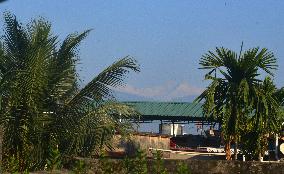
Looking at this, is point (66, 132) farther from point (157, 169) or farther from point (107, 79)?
point (157, 169)

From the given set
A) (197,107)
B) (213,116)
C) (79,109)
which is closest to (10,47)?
(79,109)

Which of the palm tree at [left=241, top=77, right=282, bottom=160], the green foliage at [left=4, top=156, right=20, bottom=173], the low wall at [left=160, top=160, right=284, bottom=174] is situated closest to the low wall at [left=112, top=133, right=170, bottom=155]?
the palm tree at [left=241, top=77, right=282, bottom=160]

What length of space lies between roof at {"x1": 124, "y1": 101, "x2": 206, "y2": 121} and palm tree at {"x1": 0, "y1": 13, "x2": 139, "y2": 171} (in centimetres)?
2874

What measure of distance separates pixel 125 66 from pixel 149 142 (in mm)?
13928

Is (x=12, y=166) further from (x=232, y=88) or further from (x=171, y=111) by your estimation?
(x=171, y=111)

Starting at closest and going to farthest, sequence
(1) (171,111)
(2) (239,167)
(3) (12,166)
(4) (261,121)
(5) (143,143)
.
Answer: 1. (3) (12,166)
2. (2) (239,167)
3. (4) (261,121)
4. (5) (143,143)
5. (1) (171,111)

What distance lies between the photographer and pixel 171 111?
45844 millimetres

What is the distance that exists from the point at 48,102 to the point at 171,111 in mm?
33479

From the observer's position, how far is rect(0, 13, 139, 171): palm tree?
12.0m

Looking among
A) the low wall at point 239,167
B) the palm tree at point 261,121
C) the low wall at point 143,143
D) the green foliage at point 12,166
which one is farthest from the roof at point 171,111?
the green foliage at point 12,166

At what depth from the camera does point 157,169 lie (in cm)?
554

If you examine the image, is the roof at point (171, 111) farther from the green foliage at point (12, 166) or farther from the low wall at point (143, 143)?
the green foliage at point (12, 166)

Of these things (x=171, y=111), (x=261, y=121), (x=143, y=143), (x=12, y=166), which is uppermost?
(x=171, y=111)

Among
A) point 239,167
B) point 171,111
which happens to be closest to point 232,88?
point 239,167
